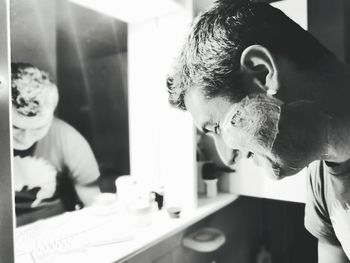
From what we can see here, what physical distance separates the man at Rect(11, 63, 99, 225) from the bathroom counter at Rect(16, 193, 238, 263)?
64 mm

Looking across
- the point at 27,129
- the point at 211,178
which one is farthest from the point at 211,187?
the point at 27,129

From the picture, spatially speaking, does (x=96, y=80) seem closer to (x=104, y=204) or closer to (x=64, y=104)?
(x=64, y=104)

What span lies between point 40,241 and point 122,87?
839mm

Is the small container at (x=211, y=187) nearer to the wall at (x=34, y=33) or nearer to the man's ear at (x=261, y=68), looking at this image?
the man's ear at (x=261, y=68)

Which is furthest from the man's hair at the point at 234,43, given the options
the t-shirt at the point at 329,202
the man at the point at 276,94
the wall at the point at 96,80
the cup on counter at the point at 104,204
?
the cup on counter at the point at 104,204

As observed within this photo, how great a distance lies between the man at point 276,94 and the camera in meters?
0.81

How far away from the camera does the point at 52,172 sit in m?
1.14

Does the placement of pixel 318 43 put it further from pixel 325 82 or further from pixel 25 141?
pixel 25 141

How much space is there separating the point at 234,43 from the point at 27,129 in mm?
858

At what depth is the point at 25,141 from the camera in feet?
3.48

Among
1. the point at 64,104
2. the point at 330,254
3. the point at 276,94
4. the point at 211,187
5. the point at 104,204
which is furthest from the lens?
the point at 211,187

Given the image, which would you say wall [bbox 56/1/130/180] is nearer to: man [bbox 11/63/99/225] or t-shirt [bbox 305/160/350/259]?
man [bbox 11/63/99/225]

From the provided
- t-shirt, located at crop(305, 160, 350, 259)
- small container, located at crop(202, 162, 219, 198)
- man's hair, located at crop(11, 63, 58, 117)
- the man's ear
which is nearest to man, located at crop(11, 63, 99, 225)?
man's hair, located at crop(11, 63, 58, 117)

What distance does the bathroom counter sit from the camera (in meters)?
0.92
